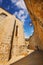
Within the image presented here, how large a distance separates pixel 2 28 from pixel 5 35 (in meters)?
0.51

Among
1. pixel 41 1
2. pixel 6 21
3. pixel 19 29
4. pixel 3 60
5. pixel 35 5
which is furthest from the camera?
pixel 19 29

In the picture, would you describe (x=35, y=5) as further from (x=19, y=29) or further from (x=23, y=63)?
(x=19, y=29)

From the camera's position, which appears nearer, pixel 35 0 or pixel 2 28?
pixel 35 0

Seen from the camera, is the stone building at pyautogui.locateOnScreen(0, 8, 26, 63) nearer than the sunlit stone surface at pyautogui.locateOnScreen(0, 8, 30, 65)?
No

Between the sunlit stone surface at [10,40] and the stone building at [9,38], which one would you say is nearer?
the sunlit stone surface at [10,40]

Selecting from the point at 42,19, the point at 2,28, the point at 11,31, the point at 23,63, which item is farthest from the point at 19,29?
the point at 42,19

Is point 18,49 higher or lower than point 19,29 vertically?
lower

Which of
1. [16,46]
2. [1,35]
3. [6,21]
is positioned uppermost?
[6,21]

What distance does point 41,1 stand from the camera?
2418 millimetres

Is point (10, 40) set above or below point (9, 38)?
below

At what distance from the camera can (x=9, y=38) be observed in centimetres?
940

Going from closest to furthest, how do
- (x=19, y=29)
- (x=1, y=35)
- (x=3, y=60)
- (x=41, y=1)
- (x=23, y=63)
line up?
(x=41, y=1) < (x=23, y=63) < (x=3, y=60) < (x=1, y=35) < (x=19, y=29)

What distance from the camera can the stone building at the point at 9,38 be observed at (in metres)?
8.62

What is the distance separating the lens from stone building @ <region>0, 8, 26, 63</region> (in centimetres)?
862
